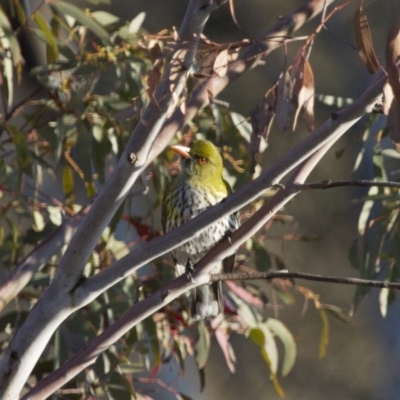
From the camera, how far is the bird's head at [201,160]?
2.76 metres

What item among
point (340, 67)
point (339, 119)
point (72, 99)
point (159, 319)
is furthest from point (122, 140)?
point (340, 67)

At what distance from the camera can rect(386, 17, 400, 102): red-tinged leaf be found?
1.43 metres

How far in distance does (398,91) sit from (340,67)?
3333 mm

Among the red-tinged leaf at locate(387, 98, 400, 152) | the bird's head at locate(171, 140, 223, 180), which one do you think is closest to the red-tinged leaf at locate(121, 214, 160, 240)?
the bird's head at locate(171, 140, 223, 180)

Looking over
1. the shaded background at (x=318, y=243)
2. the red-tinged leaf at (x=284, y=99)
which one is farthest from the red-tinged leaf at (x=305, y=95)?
the shaded background at (x=318, y=243)

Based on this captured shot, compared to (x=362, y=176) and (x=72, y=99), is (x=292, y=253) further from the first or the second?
(x=72, y=99)

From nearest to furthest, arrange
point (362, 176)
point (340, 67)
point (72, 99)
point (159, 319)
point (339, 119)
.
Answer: point (339, 119)
point (72, 99)
point (159, 319)
point (362, 176)
point (340, 67)

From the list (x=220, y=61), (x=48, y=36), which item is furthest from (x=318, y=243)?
(x=220, y=61)

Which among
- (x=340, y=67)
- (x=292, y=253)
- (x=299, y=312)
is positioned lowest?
(x=299, y=312)

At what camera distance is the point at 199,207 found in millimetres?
2729

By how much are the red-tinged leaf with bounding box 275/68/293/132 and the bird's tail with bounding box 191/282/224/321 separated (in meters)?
0.90

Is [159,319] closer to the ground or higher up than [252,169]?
closer to the ground

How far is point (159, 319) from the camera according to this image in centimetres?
285

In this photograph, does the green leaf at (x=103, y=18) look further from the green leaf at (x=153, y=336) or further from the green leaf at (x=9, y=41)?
the green leaf at (x=153, y=336)
